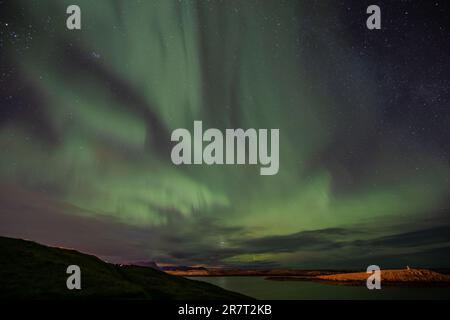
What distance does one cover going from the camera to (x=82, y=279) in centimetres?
4200

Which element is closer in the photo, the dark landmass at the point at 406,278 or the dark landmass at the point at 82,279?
the dark landmass at the point at 406,278

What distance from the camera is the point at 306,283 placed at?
3625 cm

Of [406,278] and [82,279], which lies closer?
[406,278]

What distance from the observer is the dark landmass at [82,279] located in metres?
36.4

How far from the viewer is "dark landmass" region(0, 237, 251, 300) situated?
36375 mm

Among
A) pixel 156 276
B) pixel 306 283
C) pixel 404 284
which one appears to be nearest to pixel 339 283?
pixel 306 283

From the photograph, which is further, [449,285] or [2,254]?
[2,254]

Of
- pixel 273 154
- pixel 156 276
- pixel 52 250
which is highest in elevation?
A: pixel 273 154

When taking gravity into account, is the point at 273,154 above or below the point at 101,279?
above

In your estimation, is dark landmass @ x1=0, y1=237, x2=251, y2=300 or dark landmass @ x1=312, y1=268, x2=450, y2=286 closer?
dark landmass @ x1=312, y1=268, x2=450, y2=286
